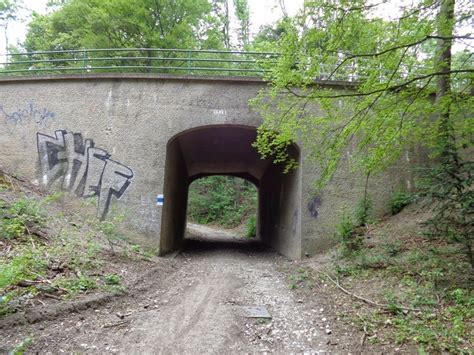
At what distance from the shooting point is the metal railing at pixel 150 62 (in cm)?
888

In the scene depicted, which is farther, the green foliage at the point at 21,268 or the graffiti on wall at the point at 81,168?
the graffiti on wall at the point at 81,168

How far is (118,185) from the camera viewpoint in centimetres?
880

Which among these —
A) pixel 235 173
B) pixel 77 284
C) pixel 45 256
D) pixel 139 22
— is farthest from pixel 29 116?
pixel 235 173

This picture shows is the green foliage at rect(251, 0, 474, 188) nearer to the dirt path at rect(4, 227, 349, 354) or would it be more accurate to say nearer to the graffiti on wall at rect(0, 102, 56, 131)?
the dirt path at rect(4, 227, 349, 354)

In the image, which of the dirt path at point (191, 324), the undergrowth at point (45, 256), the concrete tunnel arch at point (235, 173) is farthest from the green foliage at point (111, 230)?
the dirt path at point (191, 324)

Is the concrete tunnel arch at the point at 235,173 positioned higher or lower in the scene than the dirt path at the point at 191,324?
higher

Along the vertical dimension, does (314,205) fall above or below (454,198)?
below

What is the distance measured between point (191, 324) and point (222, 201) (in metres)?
25.7

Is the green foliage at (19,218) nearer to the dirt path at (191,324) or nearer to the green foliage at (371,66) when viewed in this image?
the dirt path at (191,324)

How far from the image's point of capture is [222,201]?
29.8m

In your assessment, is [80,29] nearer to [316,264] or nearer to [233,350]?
[316,264]

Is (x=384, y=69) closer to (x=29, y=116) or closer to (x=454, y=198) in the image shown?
(x=454, y=198)

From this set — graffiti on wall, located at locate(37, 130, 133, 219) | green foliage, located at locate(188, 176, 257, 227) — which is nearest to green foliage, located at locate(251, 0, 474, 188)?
graffiti on wall, located at locate(37, 130, 133, 219)

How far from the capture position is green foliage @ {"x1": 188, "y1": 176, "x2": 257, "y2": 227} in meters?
28.8
